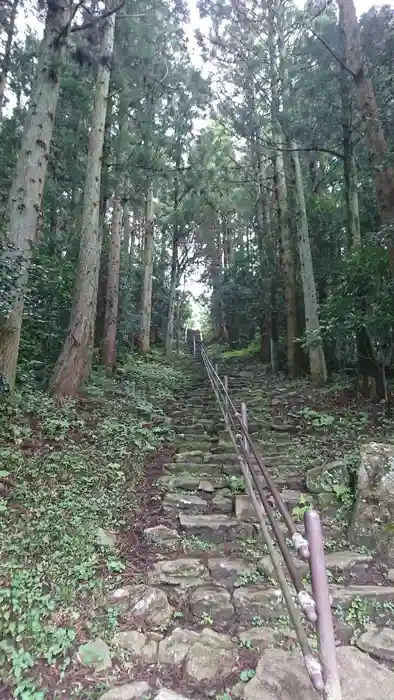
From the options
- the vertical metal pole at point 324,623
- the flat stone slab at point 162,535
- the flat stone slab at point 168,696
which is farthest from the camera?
the flat stone slab at point 162,535

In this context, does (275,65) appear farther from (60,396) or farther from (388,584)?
(388,584)

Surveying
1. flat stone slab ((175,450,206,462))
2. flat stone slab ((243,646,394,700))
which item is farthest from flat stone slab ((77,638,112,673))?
flat stone slab ((175,450,206,462))

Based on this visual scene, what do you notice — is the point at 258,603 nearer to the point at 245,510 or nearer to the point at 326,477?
the point at 245,510

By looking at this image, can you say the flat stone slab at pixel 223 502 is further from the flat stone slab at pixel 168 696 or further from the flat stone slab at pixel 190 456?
the flat stone slab at pixel 168 696

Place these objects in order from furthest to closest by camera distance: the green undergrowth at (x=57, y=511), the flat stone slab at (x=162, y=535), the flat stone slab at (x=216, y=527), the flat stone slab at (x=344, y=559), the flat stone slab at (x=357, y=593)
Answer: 1. the flat stone slab at (x=216, y=527)
2. the flat stone slab at (x=162, y=535)
3. the flat stone slab at (x=344, y=559)
4. the flat stone slab at (x=357, y=593)
5. the green undergrowth at (x=57, y=511)

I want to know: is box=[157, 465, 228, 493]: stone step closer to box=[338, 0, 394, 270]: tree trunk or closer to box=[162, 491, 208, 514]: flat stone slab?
box=[162, 491, 208, 514]: flat stone slab

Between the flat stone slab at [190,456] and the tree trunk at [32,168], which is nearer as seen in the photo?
the tree trunk at [32,168]

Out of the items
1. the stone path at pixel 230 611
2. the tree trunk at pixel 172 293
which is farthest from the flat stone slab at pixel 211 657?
the tree trunk at pixel 172 293

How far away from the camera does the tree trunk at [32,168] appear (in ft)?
15.2

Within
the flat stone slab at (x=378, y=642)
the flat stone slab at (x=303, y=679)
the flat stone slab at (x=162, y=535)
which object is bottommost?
the flat stone slab at (x=303, y=679)

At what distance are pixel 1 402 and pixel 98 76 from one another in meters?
6.38

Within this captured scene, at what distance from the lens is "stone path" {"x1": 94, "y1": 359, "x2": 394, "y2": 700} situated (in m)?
2.09

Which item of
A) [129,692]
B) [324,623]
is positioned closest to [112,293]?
[129,692]

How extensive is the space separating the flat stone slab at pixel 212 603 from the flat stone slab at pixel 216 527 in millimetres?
694
